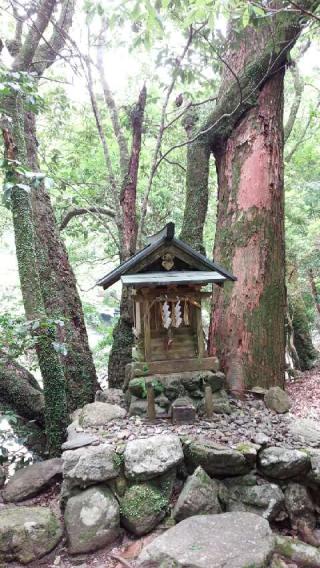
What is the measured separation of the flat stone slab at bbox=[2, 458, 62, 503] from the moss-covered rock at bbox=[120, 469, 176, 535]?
3.60 feet

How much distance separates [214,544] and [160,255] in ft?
9.16

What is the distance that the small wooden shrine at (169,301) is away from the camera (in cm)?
428

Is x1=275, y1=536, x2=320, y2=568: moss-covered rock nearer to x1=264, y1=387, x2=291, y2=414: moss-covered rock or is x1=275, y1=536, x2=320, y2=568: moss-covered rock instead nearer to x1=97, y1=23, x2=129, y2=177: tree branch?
x1=264, y1=387, x2=291, y2=414: moss-covered rock

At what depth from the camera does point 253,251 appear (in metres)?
5.71

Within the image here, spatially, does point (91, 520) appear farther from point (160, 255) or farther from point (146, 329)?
point (160, 255)

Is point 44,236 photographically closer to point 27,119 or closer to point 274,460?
point 27,119

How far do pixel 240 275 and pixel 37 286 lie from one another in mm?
2870

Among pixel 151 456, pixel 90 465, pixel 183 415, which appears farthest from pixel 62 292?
pixel 151 456

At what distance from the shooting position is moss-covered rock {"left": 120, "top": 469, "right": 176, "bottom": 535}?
3.54 meters

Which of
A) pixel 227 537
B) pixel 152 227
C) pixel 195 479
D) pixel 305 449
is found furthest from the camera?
pixel 152 227

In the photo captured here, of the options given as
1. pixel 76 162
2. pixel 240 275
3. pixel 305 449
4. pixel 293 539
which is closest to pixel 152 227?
pixel 76 162

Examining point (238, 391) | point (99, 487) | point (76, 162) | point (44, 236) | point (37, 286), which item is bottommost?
point (99, 487)

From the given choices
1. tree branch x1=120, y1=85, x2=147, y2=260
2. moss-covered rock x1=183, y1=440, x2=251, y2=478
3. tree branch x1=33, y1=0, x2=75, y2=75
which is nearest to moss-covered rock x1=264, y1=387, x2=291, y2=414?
moss-covered rock x1=183, y1=440, x2=251, y2=478

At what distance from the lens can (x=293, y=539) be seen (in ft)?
11.2
